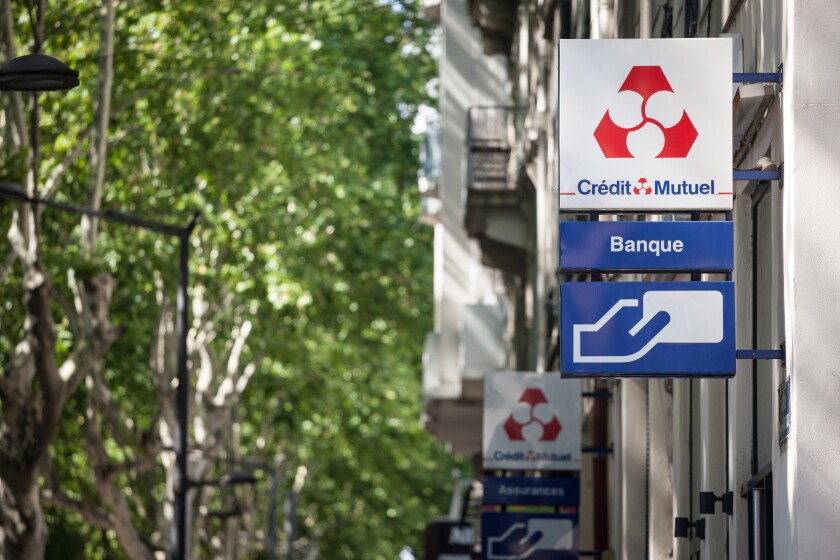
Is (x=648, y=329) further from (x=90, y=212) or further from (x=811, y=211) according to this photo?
(x=90, y=212)

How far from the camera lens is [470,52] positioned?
117 feet

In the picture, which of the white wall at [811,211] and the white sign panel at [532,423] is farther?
the white sign panel at [532,423]

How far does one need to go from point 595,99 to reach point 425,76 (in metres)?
31.2

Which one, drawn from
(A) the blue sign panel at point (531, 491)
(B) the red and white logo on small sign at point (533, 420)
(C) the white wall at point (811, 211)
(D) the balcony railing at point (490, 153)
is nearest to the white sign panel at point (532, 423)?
(B) the red and white logo on small sign at point (533, 420)

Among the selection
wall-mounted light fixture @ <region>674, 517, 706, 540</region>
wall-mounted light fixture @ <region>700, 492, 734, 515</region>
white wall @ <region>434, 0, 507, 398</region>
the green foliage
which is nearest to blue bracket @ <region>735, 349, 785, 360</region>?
wall-mounted light fixture @ <region>700, 492, 734, 515</region>

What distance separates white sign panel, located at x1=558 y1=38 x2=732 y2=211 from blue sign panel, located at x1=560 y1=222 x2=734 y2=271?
10 cm

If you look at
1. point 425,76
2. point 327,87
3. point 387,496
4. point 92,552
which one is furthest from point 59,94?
point 387,496

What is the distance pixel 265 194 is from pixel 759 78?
87.1 feet

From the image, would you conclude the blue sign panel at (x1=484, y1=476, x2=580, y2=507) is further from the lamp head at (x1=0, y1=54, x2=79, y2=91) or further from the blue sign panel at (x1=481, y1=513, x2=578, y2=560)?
the lamp head at (x1=0, y1=54, x2=79, y2=91)

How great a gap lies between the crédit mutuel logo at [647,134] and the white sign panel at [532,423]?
31.3 feet

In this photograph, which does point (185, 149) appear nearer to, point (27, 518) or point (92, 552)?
point (27, 518)

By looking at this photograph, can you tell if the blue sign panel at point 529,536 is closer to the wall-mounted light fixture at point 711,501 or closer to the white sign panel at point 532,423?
the white sign panel at point 532,423

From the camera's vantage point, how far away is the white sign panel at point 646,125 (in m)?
8.74

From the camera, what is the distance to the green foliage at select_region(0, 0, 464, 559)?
2744 cm
